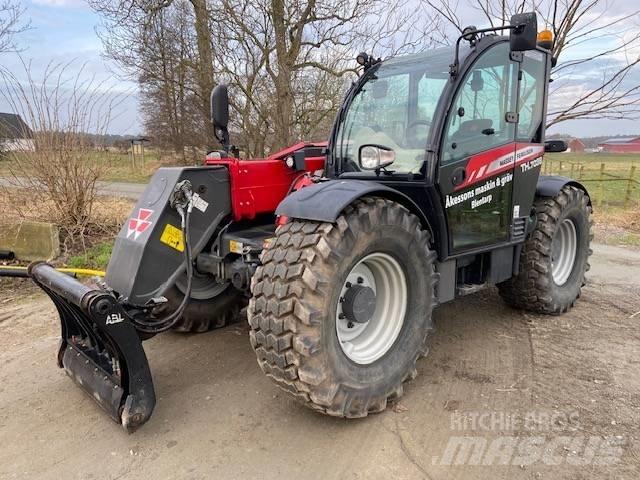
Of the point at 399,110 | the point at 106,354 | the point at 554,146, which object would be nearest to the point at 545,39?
the point at 554,146

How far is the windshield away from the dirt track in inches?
59.7

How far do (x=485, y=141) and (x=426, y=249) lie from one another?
1.01 m

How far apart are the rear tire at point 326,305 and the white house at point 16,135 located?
5.84 metres

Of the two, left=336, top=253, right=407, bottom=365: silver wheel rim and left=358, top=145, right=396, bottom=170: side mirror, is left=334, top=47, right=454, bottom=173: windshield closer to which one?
left=358, top=145, right=396, bottom=170: side mirror

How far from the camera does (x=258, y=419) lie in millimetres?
2877

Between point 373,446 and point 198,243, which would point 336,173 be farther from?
point 373,446

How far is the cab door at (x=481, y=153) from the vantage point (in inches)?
130

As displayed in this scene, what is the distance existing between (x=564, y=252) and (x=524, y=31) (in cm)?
261

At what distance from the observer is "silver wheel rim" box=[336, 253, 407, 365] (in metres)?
2.99

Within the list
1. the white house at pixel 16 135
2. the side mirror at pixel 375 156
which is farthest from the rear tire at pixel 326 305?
the white house at pixel 16 135

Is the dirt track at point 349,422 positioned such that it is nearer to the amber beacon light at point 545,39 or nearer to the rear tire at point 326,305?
the rear tire at point 326,305

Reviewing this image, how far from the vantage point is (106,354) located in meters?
2.97

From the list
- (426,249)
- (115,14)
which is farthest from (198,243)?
(115,14)

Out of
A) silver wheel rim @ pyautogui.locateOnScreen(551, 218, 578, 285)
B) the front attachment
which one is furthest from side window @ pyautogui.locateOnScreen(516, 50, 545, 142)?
the front attachment
